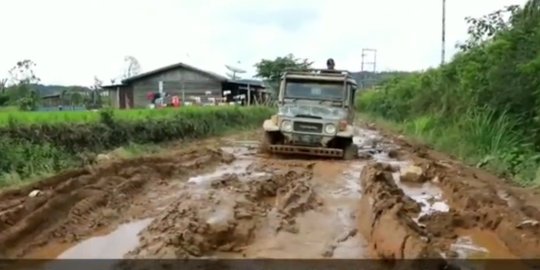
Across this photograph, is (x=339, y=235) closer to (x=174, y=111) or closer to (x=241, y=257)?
(x=241, y=257)

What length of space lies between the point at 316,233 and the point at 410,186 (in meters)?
4.42

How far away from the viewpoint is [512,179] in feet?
37.9

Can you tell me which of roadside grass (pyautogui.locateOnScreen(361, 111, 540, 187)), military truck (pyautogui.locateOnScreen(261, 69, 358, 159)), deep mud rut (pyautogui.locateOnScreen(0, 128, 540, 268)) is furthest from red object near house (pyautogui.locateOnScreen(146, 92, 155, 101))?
deep mud rut (pyautogui.locateOnScreen(0, 128, 540, 268))

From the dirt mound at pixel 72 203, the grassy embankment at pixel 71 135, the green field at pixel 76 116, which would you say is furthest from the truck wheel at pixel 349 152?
the green field at pixel 76 116

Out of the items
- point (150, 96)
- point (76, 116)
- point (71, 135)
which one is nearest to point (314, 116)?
point (71, 135)

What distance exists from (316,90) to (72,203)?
8.85 m

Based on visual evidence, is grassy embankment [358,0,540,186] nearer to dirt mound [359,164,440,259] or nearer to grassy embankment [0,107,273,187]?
dirt mound [359,164,440,259]

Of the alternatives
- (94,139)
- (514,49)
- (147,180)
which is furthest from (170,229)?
(514,49)

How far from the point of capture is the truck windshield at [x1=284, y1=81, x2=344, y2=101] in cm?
1617

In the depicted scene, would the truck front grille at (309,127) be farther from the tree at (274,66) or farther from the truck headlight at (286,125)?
the tree at (274,66)

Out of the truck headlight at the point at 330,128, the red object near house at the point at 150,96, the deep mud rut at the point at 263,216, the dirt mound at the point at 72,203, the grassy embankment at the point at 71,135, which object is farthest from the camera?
the red object near house at the point at 150,96

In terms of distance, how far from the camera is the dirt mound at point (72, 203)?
23.0 ft

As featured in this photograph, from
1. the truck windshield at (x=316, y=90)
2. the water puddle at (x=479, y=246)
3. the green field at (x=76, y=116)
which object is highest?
the truck windshield at (x=316, y=90)

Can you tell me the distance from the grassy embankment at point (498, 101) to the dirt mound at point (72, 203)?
6.43m
